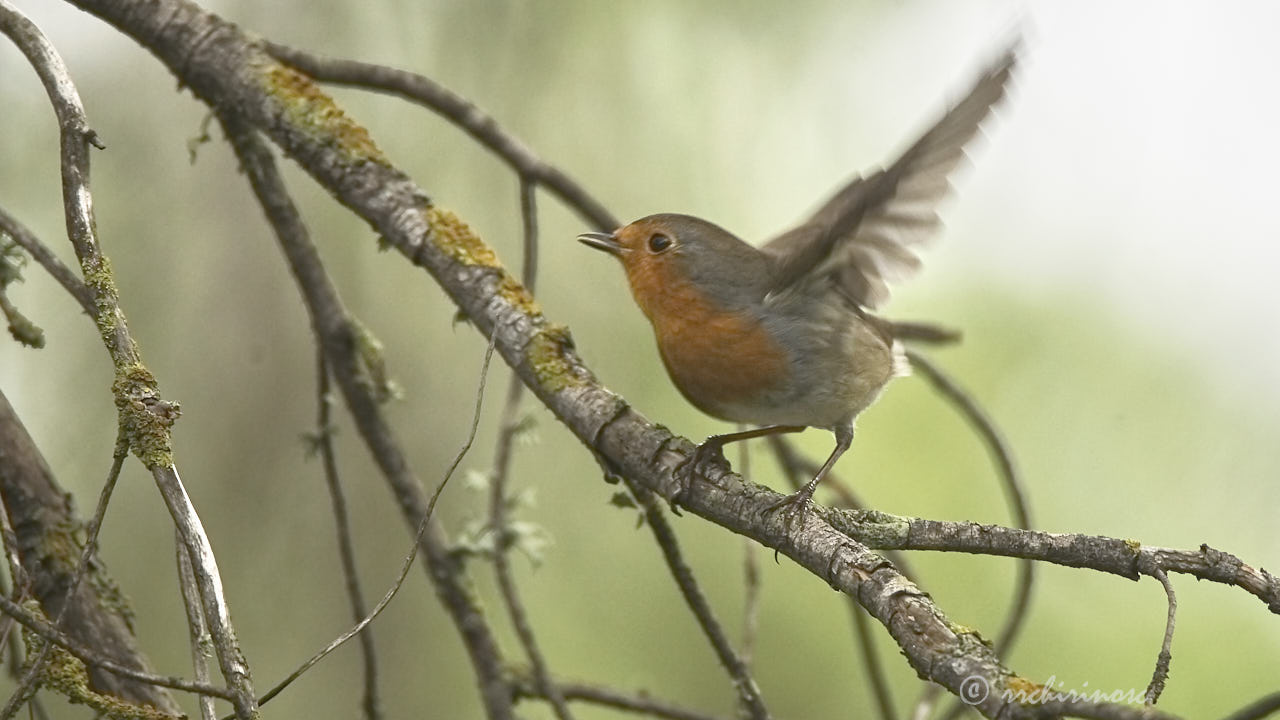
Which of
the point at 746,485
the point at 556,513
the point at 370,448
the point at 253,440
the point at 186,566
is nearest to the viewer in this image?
the point at 186,566

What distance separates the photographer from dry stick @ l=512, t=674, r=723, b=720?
338 cm

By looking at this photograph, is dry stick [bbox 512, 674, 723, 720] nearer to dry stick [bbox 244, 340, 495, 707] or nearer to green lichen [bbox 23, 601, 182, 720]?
dry stick [bbox 244, 340, 495, 707]

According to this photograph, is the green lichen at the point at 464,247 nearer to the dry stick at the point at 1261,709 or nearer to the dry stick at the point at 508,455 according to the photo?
the dry stick at the point at 508,455

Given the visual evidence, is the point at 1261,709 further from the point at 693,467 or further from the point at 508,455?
the point at 508,455

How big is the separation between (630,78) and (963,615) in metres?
3.39

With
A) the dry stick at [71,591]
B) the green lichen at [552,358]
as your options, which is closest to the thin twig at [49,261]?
the dry stick at [71,591]

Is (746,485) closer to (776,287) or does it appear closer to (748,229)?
(776,287)

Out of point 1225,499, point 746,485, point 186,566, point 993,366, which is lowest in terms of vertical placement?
point 186,566

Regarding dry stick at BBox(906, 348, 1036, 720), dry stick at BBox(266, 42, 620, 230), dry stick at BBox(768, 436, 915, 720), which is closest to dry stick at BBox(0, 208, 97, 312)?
dry stick at BBox(266, 42, 620, 230)

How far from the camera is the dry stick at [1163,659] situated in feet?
5.69

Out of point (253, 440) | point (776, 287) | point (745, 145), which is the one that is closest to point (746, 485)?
point (776, 287)

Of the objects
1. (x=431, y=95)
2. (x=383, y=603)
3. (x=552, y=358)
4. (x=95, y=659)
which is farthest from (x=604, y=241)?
(x=95, y=659)

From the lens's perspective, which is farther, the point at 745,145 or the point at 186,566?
the point at 745,145

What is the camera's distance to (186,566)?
6.47 feet
